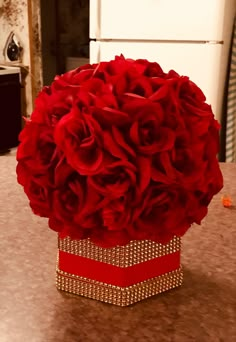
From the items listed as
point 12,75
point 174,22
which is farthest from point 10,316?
point 12,75

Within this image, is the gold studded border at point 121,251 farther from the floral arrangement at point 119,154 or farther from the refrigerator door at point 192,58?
the refrigerator door at point 192,58

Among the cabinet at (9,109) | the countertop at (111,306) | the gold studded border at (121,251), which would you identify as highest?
the gold studded border at (121,251)

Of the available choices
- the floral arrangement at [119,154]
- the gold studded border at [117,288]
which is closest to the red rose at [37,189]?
the floral arrangement at [119,154]

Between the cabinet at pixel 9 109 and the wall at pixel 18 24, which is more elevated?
the wall at pixel 18 24

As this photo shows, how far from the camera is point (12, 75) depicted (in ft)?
11.8

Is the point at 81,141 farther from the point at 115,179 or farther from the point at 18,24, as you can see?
the point at 18,24

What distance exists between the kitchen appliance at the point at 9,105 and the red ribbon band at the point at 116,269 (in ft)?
10.2

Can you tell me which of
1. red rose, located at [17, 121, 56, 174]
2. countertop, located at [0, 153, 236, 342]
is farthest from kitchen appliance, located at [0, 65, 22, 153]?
red rose, located at [17, 121, 56, 174]

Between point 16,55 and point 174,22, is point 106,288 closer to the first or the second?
point 174,22

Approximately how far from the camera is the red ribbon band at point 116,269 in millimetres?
563

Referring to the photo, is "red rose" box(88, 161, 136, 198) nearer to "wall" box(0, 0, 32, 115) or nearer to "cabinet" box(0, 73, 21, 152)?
"cabinet" box(0, 73, 21, 152)

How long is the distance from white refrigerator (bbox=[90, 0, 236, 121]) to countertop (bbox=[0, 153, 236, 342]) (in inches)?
65.2

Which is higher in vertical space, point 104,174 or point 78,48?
point 104,174

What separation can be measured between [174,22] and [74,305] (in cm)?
197
